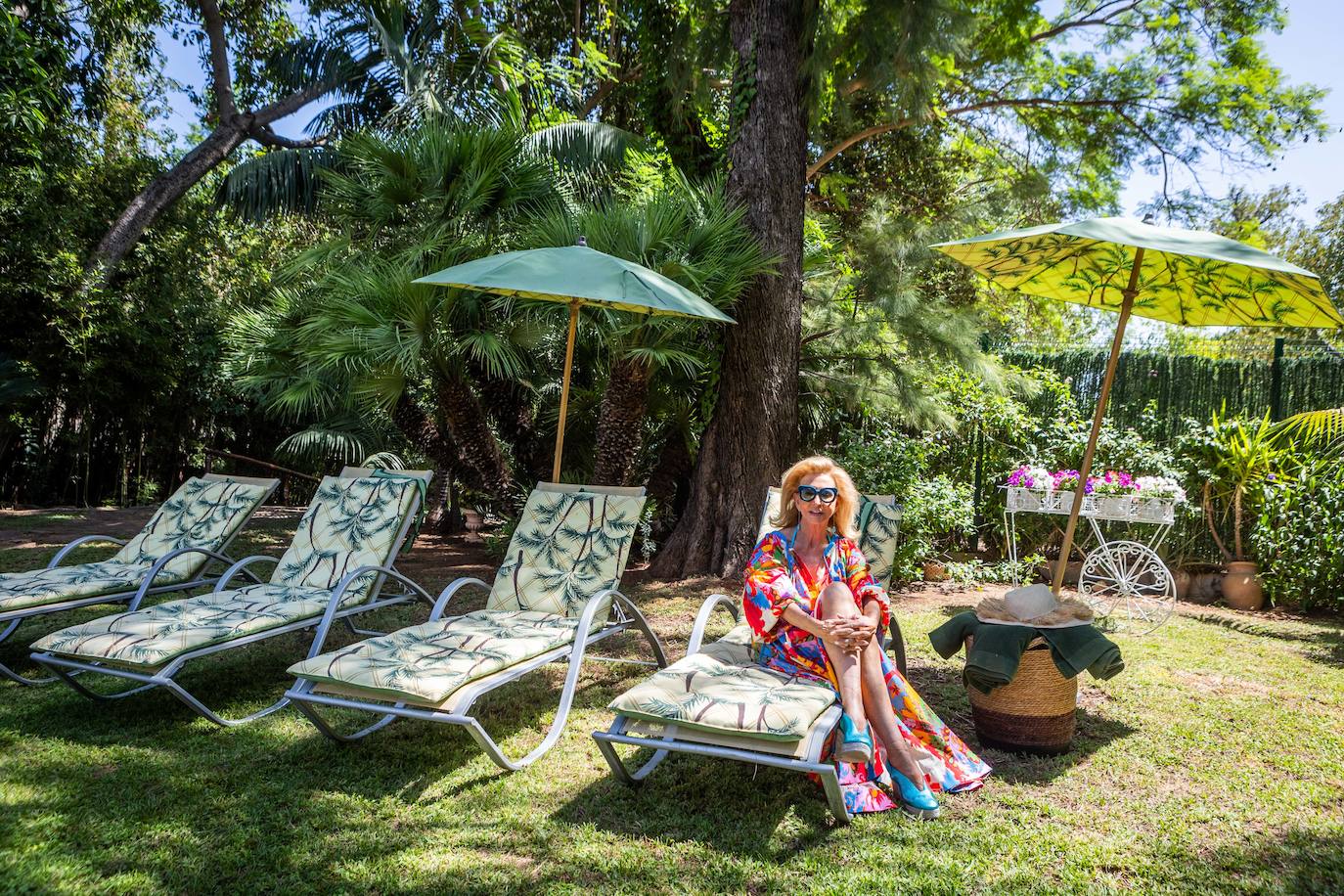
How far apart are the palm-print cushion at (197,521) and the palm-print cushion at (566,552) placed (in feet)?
6.12

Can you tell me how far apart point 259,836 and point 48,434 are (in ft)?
36.5

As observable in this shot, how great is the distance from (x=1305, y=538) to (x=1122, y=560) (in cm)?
193

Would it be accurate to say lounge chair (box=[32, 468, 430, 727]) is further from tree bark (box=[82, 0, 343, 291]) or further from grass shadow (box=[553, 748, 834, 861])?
tree bark (box=[82, 0, 343, 291])

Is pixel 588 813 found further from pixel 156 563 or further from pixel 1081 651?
pixel 156 563

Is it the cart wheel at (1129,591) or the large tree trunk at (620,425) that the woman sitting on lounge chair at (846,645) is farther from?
the cart wheel at (1129,591)

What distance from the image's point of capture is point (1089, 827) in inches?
118

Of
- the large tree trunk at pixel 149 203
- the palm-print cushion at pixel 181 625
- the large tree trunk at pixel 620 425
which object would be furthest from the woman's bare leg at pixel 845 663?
the large tree trunk at pixel 149 203

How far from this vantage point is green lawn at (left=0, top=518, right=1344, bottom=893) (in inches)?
103

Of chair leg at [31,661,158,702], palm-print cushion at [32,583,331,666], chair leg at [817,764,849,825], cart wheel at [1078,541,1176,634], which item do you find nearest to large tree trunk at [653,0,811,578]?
cart wheel at [1078,541,1176,634]

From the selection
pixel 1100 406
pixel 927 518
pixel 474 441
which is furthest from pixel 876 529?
pixel 474 441

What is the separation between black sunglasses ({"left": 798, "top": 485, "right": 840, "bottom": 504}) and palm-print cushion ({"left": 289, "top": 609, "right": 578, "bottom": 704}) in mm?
1264

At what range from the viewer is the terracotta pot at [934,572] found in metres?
7.93

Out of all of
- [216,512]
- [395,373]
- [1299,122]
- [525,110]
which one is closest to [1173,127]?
[1299,122]

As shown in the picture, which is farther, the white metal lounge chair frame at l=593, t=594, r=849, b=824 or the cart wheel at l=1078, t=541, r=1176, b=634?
the cart wheel at l=1078, t=541, r=1176, b=634
